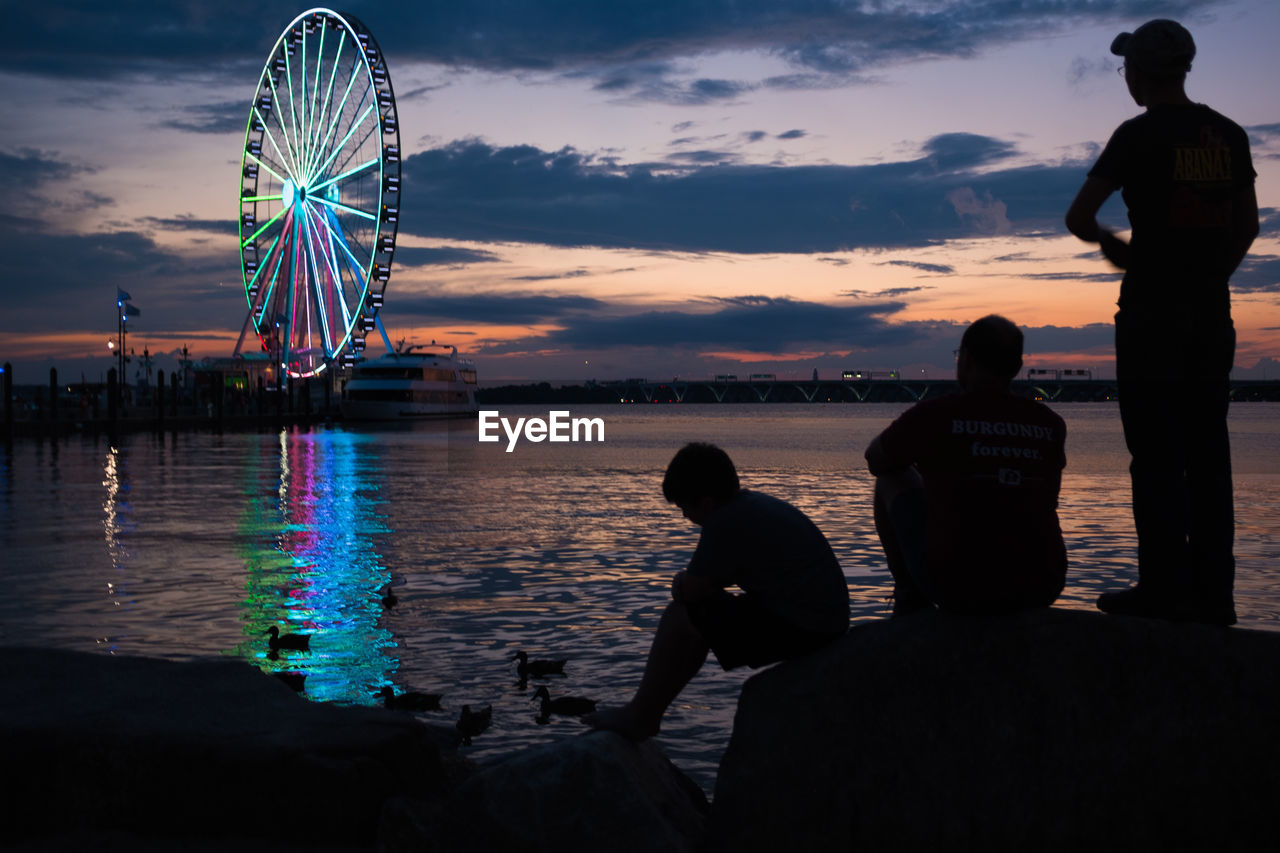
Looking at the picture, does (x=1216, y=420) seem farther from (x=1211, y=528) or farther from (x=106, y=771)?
(x=106, y=771)

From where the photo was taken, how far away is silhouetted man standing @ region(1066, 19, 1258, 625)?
4.32 m

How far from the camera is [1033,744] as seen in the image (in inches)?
145

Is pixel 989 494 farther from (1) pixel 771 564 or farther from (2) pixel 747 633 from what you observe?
(2) pixel 747 633

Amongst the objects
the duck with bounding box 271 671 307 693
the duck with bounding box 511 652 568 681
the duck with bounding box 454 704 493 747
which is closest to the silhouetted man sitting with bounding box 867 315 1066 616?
the duck with bounding box 454 704 493 747

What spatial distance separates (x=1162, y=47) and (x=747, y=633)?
2.64m

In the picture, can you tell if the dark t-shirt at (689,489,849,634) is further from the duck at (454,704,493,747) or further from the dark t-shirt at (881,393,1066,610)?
the duck at (454,704,493,747)

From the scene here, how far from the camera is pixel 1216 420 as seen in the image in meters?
4.44

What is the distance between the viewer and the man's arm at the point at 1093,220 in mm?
4348

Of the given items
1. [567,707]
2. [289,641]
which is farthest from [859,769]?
[289,641]

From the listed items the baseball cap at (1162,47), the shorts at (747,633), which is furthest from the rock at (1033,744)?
the baseball cap at (1162,47)

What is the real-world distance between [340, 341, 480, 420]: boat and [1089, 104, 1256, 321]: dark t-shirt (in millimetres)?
83919

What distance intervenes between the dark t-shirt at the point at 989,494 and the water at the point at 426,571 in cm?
273

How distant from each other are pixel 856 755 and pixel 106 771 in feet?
9.04

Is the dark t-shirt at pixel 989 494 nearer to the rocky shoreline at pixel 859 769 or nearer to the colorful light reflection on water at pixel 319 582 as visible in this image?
the rocky shoreline at pixel 859 769
